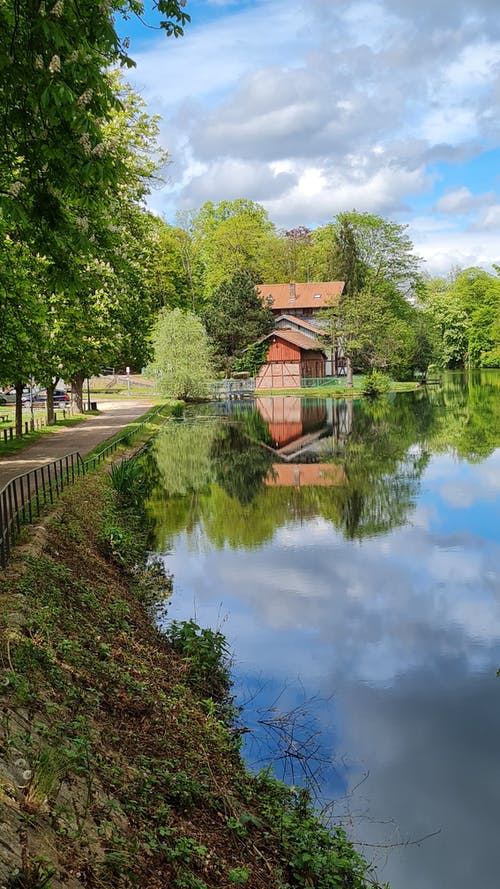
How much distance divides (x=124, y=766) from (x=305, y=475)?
71.5 ft

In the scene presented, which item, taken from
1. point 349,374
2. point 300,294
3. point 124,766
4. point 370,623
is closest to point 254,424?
point 349,374

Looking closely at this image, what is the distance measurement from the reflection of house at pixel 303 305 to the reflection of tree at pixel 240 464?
126ft

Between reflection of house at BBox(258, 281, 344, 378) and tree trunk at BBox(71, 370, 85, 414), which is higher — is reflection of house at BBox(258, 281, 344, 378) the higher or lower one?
the higher one

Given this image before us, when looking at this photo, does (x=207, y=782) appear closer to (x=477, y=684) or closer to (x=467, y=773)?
(x=467, y=773)

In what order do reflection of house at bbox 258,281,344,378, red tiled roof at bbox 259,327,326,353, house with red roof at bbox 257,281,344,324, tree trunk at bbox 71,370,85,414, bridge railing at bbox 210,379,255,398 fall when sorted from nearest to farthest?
tree trunk at bbox 71,370,85,414 → bridge railing at bbox 210,379,255,398 → red tiled roof at bbox 259,327,326,353 → reflection of house at bbox 258,281,344,378 → house with red roof at bbox 257,281,344,324

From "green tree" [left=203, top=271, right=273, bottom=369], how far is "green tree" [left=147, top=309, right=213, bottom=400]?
1141 centimetres

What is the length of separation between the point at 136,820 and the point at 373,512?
16.4 metres

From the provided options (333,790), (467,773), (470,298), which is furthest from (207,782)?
(470,298)

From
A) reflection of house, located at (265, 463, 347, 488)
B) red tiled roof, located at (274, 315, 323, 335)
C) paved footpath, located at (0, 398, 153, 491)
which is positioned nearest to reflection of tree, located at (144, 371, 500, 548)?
reflection of house, located at (265, 463, 347, 488)

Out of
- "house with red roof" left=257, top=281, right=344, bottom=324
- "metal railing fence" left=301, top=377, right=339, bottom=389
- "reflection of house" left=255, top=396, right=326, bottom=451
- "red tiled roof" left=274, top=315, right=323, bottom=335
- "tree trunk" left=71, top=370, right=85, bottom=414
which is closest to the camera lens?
"tree trunk" left=71, top=370, right=85, bottom=414

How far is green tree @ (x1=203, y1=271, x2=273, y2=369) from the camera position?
7050 centimetres

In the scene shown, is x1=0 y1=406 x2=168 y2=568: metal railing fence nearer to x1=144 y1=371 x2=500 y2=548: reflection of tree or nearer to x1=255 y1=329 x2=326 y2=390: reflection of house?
x1=144 y1=371 x2=500 y2=548: reflection of tree

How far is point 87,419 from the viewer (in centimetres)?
4028

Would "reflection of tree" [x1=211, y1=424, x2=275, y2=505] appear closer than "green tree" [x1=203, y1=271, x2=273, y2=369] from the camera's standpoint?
Yes
